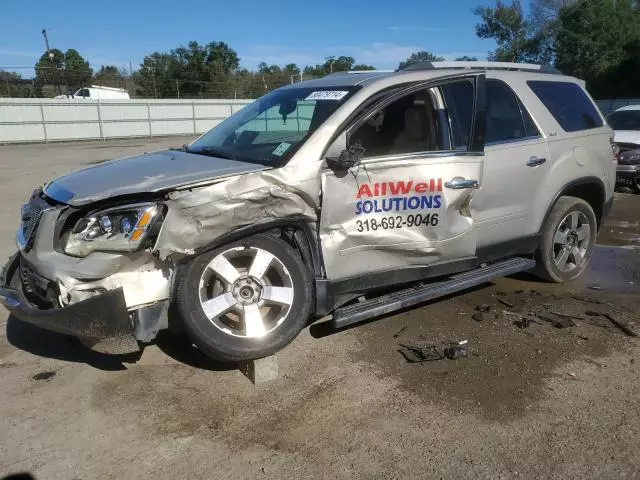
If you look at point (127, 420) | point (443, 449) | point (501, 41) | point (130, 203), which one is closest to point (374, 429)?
point (443, 449)

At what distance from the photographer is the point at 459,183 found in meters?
4.11

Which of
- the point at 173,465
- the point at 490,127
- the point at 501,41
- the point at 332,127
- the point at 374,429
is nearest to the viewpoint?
the point at 173,465

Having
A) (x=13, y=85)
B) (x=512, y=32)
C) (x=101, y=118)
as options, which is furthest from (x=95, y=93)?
(x=512, y=32)

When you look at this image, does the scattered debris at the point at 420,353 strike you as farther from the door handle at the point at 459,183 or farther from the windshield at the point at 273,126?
the windshield at the point at 273,126

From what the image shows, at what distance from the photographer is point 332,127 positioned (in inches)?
148

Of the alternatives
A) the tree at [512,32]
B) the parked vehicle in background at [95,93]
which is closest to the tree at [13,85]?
the parked vehicle in background at [95,93]

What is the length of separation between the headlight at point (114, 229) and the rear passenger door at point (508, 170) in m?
2.40

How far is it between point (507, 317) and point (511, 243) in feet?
2.02

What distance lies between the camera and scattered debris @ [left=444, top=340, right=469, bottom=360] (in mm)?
3918

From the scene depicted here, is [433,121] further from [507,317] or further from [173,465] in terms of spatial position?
[173,465]

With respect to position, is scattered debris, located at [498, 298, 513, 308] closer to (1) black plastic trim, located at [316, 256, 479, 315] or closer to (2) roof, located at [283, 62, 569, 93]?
(1) black plastic trim, located at [316, 256, 479, 315]

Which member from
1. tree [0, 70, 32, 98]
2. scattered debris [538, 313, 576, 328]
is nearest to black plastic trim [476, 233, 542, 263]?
scattered debris [538, 313, 576, 328]

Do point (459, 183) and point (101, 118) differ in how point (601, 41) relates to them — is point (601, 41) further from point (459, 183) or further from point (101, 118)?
point (459, 183)

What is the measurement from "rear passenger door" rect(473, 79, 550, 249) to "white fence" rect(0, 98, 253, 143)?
28.8 m
